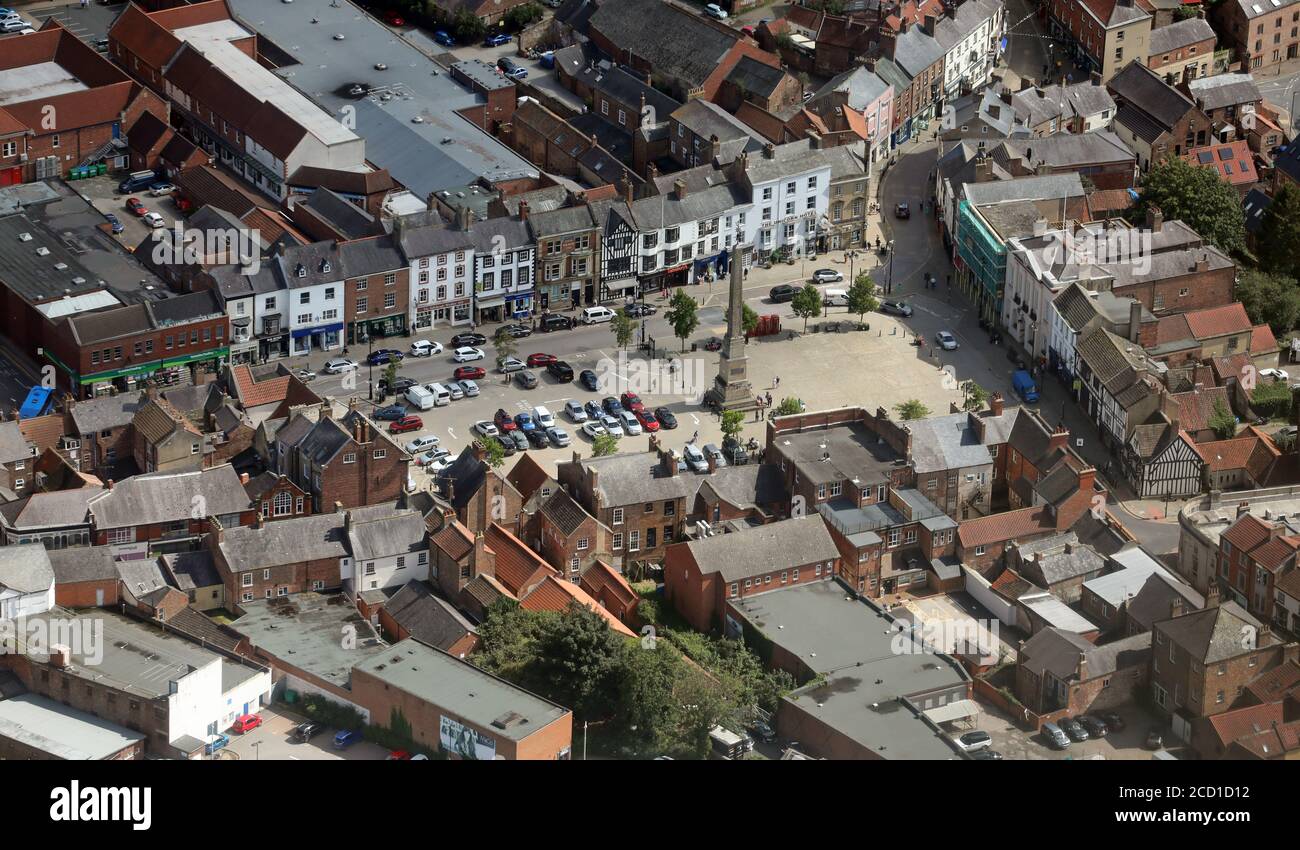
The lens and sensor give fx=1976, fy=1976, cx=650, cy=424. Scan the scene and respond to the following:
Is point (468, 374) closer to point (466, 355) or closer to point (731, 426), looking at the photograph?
point (466, 355)

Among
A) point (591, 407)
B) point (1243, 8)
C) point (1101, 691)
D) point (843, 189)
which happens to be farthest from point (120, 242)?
point (1243, 8)

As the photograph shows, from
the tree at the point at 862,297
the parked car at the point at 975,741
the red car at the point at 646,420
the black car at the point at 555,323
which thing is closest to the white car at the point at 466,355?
the black car at the point at 555,323

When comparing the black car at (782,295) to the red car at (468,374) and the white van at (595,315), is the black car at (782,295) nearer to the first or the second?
the white van at (595,315)

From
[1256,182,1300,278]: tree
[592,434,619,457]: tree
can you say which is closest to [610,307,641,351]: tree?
[592,434,619,457]: tree

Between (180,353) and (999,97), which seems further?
(999,97)

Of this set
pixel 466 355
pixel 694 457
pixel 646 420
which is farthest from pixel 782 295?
pixel 694 457

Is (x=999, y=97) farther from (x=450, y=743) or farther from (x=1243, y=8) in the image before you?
(x=450, y=743)
